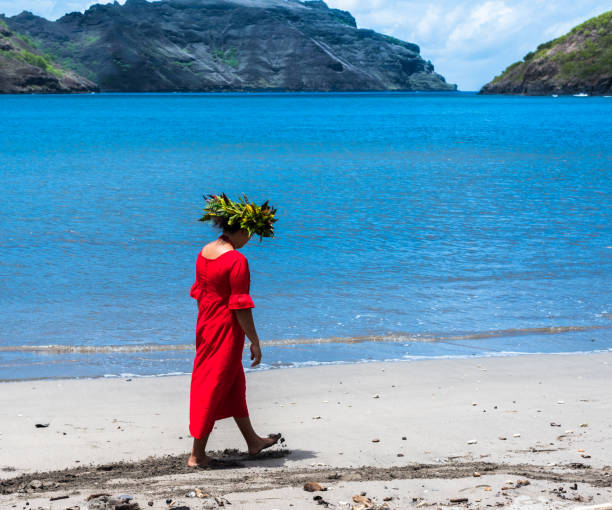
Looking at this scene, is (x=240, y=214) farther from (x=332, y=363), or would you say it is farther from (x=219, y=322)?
(x=332, y=363)

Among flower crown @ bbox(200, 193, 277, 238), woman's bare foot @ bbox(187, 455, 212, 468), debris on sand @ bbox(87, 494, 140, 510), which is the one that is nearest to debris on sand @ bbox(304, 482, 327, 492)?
woman's bare foot @ bbox(187, 455, 212, 468)

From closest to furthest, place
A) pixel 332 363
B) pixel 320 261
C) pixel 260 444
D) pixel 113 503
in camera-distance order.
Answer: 1. pixel 113 503
2. pixel 260 444
3. pixel 332 363
4. pixel 320 261

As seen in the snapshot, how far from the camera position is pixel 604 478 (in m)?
5.35

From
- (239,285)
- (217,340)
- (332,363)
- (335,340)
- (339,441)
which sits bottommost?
→ (339,441)

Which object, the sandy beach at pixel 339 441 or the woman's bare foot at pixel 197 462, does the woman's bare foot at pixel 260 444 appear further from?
the woman's bare foot at pixel 197 462

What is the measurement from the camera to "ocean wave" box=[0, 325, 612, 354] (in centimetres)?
1034

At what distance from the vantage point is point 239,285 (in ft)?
18.5

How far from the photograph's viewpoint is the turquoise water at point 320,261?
10.8 m

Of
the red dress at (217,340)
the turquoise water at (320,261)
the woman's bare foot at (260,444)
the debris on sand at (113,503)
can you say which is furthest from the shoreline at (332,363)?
the debris on sand at (113,503)

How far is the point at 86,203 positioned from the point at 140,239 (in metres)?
8.08

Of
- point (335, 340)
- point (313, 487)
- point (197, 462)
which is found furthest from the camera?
point (335, 340)

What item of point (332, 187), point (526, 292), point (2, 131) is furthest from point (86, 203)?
point (2, 131)

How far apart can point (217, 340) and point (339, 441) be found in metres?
1.34

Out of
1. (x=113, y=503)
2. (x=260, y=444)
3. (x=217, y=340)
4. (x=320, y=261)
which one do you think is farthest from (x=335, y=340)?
(x=320, y=261)
